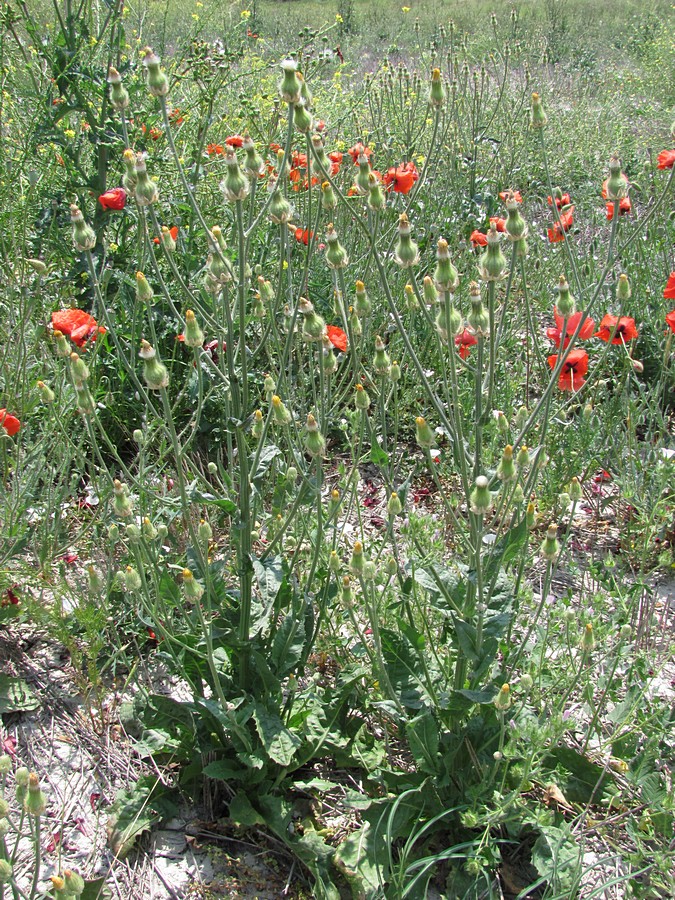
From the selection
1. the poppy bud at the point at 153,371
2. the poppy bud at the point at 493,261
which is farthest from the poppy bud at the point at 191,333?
the poppy bud at the point at 493,261

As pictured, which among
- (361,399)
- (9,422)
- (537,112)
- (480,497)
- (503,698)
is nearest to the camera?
(480,497)

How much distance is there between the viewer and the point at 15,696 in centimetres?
199

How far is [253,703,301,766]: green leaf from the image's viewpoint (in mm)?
1595

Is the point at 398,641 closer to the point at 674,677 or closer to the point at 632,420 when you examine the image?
the point at 674,677

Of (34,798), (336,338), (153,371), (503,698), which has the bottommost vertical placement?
(503,698)

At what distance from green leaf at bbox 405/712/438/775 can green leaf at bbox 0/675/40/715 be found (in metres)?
1.04

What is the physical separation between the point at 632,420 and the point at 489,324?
145 cm

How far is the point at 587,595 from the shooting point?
232 centimetres

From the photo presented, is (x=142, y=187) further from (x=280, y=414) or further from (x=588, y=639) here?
→ (x=588, y=639)

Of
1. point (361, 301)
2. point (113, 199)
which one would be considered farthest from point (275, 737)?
point (113, 199)

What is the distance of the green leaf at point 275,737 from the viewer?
5.23 ft

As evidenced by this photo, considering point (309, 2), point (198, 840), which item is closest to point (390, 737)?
point (198, 840)

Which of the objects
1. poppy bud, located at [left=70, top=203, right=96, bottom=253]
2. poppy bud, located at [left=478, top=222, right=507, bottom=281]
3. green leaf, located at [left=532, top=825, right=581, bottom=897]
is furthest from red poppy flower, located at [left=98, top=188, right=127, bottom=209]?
green leaf, located at [left=532, top=825, right=581, bottom=897]

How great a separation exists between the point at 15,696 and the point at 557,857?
140cm
